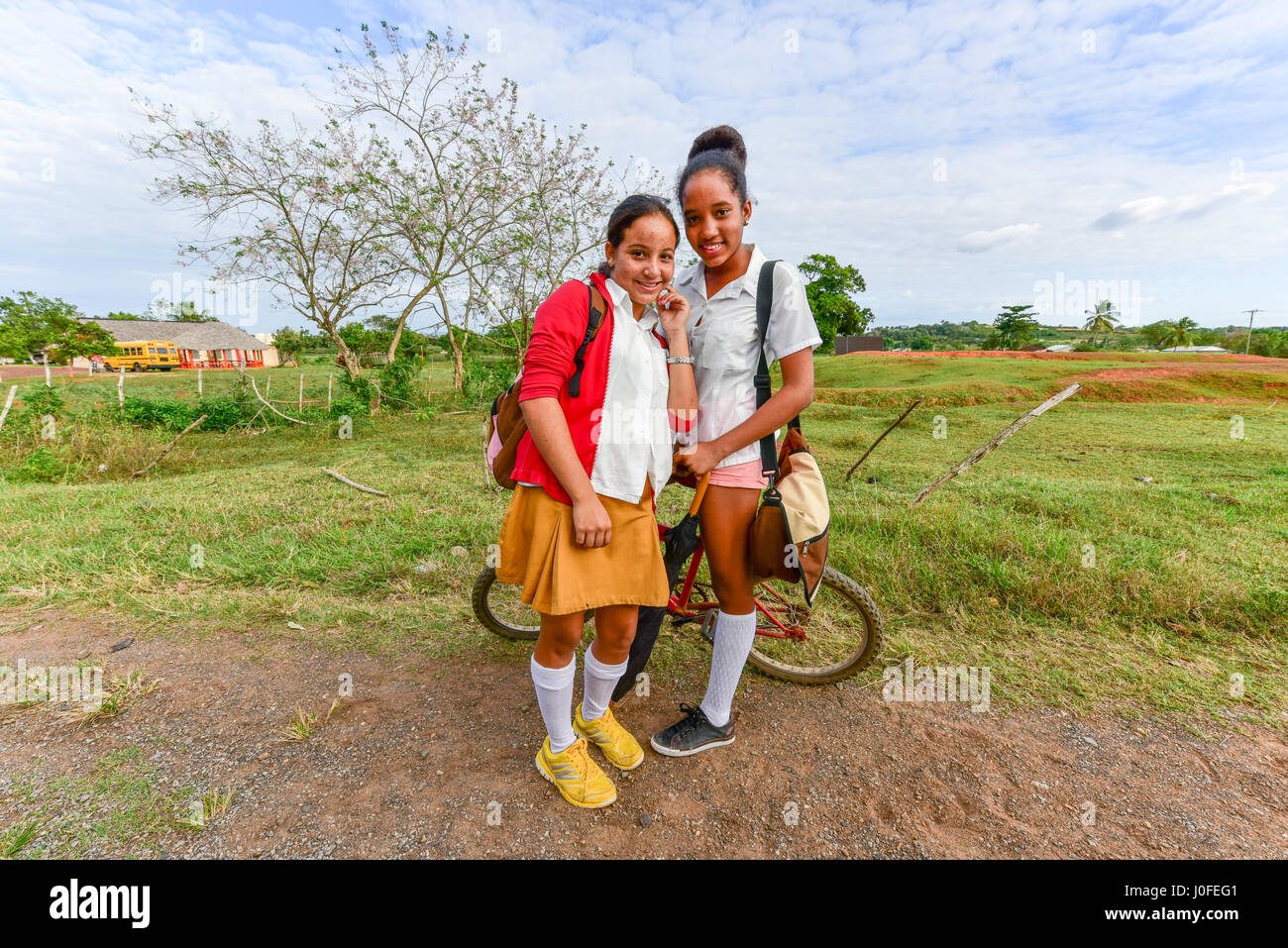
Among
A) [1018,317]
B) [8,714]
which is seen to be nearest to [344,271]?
[8,714]

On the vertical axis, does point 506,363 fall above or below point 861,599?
above

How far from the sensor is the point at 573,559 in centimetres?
167

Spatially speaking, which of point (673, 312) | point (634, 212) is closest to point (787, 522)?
point (673, 312)

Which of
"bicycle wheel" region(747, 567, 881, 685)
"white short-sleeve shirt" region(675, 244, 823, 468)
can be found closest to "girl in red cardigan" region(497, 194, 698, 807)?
"white short-sleeve shirt" region(675, 244, 823, 468)

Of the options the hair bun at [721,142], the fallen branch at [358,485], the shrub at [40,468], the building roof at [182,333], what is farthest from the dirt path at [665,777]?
the building roof at [182,333]

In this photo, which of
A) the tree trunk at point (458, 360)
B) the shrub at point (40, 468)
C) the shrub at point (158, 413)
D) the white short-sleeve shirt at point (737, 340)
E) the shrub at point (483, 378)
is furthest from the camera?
the tree trunk at point (458, 360)

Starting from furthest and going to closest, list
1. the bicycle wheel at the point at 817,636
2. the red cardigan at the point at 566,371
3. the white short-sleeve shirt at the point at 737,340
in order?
the bicycle wheel at the point at 817,636 < the white short-sleeve shirt at the point at 737,340 < the red cardigan at the point at 566,371

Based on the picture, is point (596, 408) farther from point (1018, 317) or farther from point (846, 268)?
point (1018, 317)

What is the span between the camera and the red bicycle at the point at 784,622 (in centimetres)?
264

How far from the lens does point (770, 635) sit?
284 cm

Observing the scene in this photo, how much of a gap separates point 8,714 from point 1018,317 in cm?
7327

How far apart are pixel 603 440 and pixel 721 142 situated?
1.35 metres

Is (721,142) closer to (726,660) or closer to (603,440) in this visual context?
(603,440)

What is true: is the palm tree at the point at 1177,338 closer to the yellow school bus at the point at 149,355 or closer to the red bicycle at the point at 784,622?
the red bicycle at the point at 784,622
